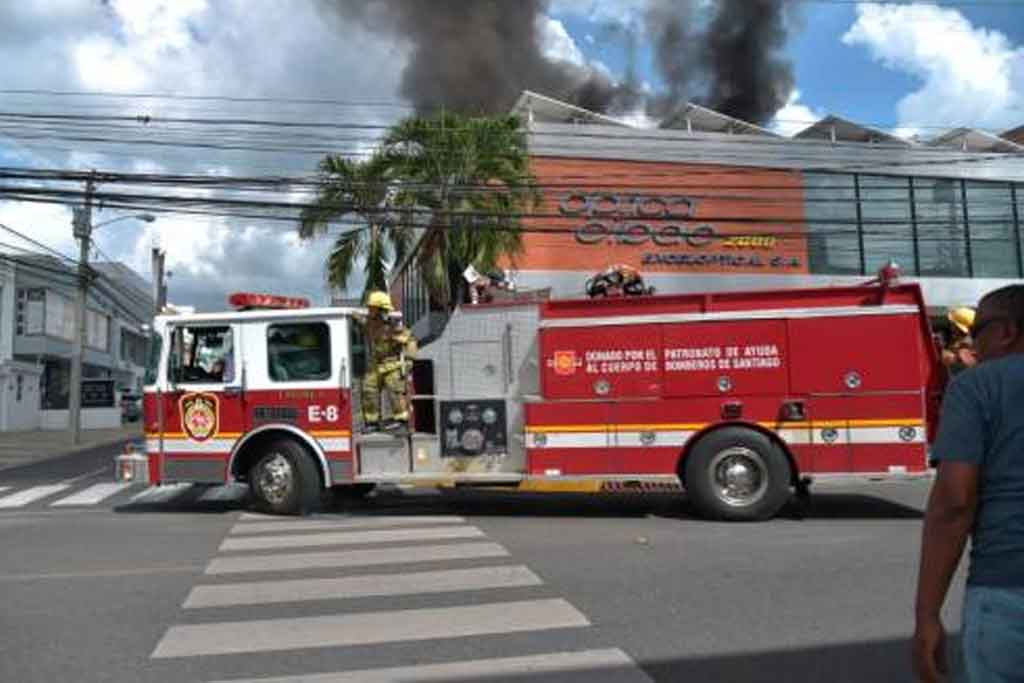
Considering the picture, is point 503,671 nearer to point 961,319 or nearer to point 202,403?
point 202,403

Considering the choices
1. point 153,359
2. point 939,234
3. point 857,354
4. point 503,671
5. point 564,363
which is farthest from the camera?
point 939,234

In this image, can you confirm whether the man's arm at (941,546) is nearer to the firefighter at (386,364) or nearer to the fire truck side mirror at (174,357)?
the firefighter at (386,364)

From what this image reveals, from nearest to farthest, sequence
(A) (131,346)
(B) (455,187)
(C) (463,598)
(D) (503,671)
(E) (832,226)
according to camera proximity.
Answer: (D) (503,671)
(C) (463,598)
(B) (455,187)
(E) (832,226)
(A) (131,346)

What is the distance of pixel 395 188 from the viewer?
23.6 metres

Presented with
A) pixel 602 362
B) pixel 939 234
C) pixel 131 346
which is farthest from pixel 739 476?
pixel 131 346

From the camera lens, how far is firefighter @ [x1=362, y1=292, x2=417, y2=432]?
1225 cm

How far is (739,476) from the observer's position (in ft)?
37.0

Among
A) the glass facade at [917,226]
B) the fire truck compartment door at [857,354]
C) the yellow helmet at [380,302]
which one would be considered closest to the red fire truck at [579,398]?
the fire truck compartment door at [857,354]

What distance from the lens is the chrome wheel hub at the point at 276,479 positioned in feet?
39.9

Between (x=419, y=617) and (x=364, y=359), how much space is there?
236 inches

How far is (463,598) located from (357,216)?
17.2 meters

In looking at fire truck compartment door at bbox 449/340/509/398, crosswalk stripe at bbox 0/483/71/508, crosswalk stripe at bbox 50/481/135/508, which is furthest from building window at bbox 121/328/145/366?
fire truck compartment door at bbox 449/340/509/398

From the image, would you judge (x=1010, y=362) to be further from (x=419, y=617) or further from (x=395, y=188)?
(x=395, y=188)

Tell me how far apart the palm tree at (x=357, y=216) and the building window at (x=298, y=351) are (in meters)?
10.9
